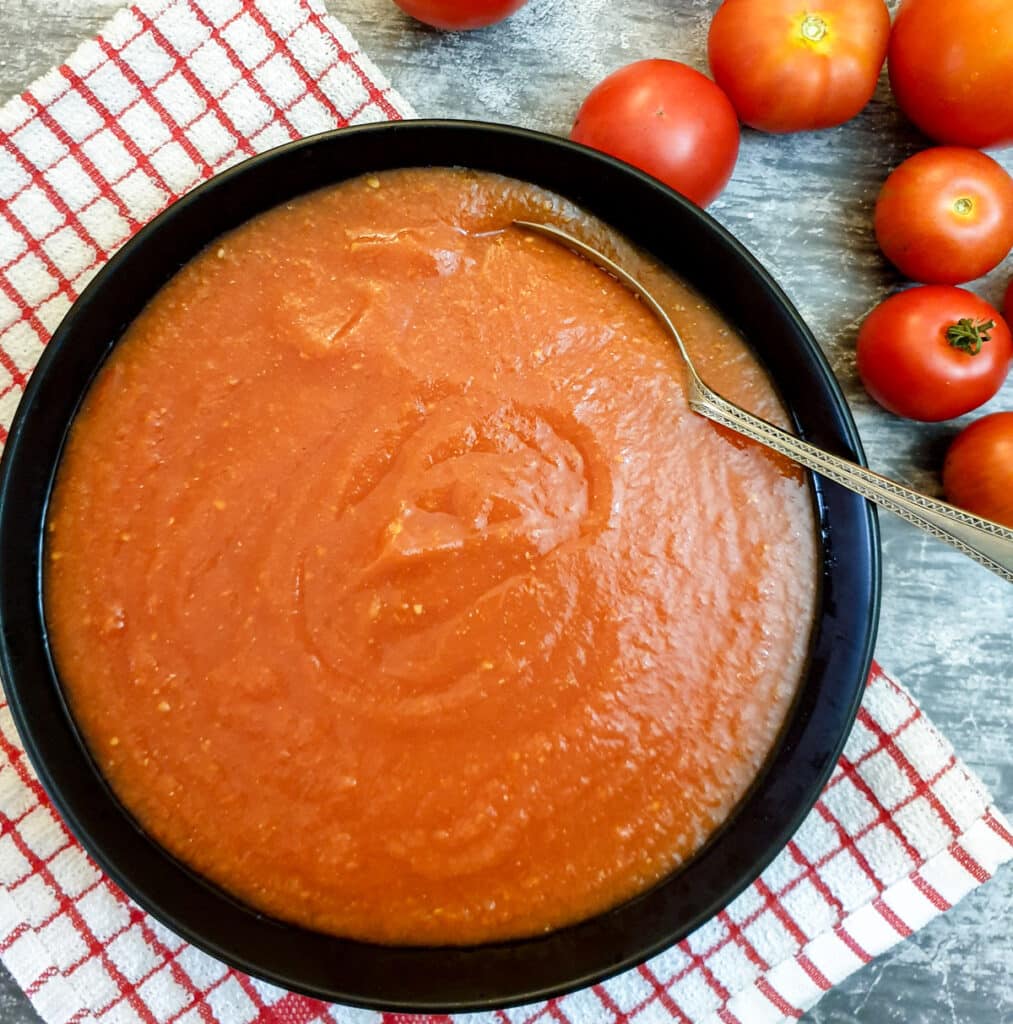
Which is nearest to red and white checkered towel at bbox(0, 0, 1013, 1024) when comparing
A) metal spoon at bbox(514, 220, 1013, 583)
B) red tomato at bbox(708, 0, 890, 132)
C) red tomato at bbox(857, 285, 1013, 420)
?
metal spoon at bbox(514, 220, 1013, 583)

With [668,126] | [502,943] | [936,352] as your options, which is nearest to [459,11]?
[668,126]

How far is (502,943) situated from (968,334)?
46.5 inches

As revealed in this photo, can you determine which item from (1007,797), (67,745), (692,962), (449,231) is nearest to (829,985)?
(692,962)

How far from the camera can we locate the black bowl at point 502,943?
1.26m

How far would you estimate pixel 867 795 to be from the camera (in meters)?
1.52

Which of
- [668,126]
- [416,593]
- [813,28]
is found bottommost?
[416,593]

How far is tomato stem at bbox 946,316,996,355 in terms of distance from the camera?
1421 millimetres

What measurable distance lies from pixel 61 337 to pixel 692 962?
→ 1.41 metres

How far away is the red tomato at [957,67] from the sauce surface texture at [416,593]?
0.70 meters

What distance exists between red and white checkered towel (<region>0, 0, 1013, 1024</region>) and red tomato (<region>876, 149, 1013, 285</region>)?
72 centimetres

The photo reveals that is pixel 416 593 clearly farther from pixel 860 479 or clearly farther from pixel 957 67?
pixel 957 67

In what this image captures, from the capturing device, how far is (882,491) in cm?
127

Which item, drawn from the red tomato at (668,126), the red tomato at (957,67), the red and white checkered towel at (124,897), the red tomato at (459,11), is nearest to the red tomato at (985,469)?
the red and white checkered towel at (124,897)

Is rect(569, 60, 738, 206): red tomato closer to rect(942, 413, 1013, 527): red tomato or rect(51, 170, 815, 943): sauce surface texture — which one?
rect(51, 170, 815, 943): sauce surface texture
